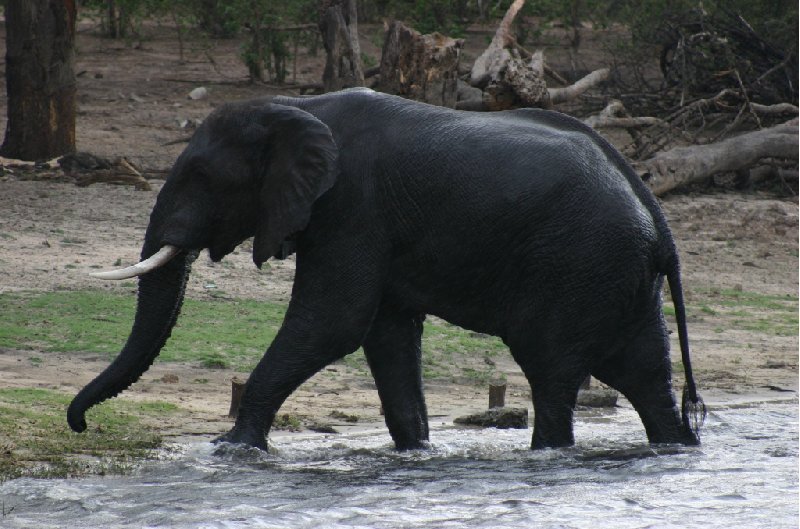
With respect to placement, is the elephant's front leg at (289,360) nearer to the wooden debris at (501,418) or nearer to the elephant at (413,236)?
the elephant at (413,236)

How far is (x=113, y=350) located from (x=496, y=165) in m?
3.31

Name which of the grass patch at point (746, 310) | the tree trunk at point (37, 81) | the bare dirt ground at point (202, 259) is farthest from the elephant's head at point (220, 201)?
the tree trunk at point (37, 81)

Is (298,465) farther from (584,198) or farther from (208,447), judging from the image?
(584,198)

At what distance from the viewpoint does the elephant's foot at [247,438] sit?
6512mm

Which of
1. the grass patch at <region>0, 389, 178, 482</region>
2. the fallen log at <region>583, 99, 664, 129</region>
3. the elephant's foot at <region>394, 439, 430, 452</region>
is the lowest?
the elephant's foot at <region>394, 439, 430, 452</region>

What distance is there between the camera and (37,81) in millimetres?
15469

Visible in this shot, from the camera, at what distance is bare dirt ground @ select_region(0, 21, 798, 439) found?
830 cm

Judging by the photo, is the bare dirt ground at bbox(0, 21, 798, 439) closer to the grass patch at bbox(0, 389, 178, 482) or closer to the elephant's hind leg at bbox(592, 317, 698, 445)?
the grass patch at bbox(0, 389, 178, 482)

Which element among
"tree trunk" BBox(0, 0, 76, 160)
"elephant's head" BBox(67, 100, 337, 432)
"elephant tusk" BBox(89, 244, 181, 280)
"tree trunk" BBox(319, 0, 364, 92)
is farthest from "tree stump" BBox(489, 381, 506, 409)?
"tree trunk" BBox(0, 0, 76, 160)

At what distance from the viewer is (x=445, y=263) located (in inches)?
257

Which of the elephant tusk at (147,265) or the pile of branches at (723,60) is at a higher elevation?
the pile of branches at (723,60)

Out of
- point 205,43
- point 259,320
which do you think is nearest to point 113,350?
point 259,320

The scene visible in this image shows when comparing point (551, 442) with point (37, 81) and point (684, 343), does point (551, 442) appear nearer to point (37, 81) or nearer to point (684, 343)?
point (684, 343)

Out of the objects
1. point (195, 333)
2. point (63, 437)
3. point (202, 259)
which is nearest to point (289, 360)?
point (63, 437)
